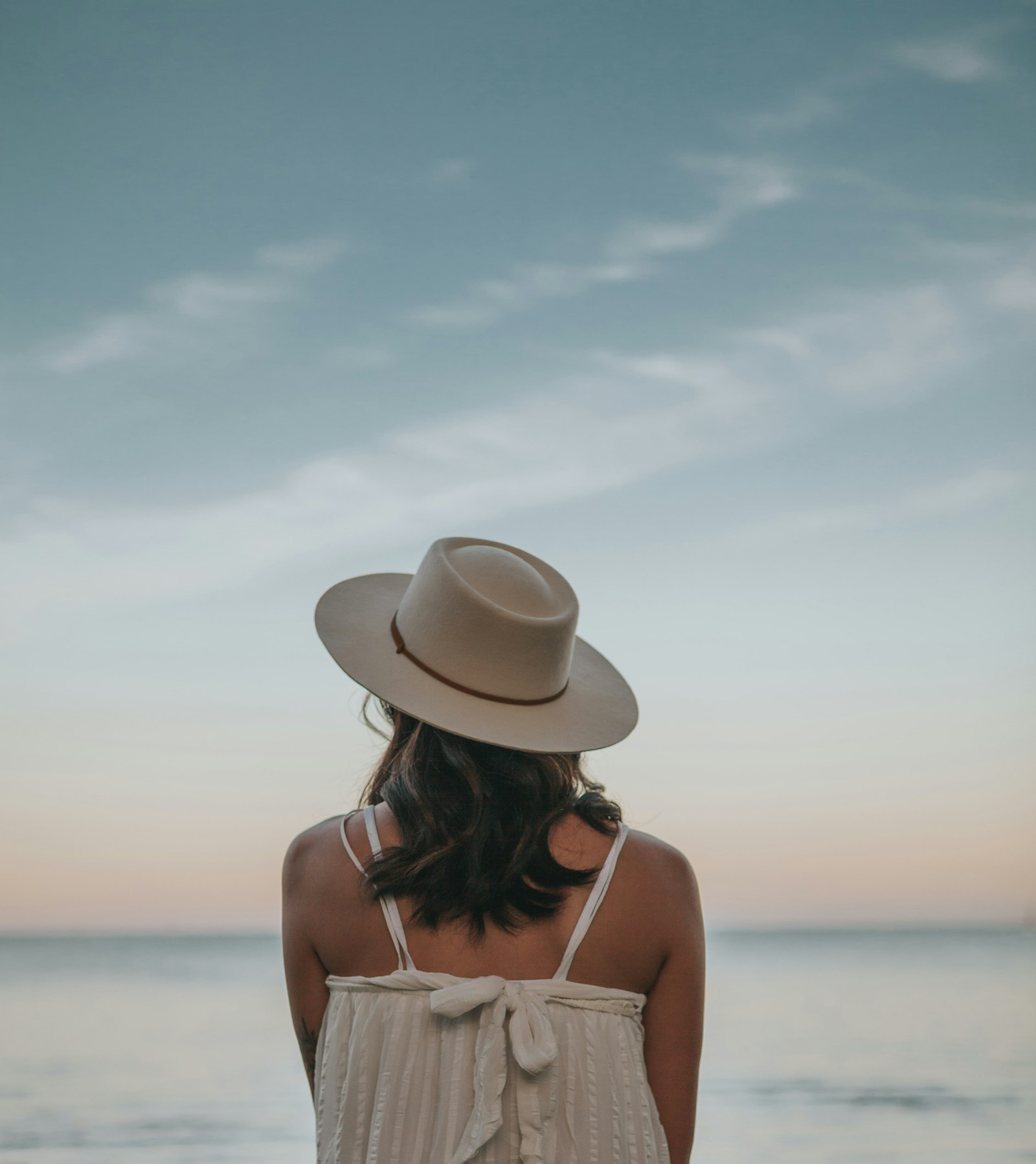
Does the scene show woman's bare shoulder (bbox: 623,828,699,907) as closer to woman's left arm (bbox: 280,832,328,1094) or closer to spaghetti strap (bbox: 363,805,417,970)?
spaghetti strap (bbox: 363,805,417,970)

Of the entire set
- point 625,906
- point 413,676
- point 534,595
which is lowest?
point 625,906

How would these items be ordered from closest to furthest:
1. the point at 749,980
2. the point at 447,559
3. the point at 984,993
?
1. the point at 447,559
2. the point at 984,993
3. the point at 749,980

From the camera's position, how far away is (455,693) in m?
1.51

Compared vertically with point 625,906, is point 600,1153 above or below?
below

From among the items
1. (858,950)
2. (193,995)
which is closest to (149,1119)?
(193,995)

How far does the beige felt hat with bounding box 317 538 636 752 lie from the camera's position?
1474 millimetres

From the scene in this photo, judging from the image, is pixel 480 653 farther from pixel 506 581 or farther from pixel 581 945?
pixel 581 945

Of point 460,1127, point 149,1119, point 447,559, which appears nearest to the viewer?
point 460,1127

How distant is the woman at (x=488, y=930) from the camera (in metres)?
1.33

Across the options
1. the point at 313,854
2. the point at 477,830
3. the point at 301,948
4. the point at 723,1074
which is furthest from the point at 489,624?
the point at 723,1074

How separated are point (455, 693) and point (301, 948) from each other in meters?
0.41

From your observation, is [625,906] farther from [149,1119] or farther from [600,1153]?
[149,1119]

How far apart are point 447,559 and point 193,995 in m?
17.7

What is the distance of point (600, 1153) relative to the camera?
132 cm
